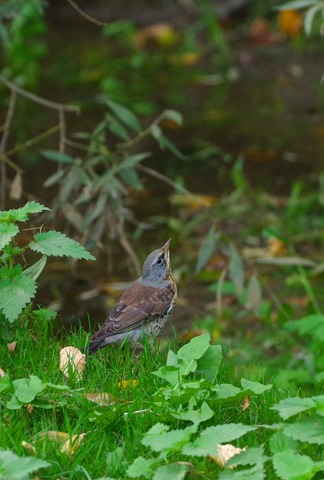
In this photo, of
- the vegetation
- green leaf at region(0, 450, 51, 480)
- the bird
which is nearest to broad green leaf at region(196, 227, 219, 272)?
the vegetation

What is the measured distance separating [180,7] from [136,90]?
2796 mm

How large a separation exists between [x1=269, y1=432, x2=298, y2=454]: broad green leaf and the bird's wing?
1.31m

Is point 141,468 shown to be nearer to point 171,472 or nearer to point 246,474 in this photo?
point 171,472

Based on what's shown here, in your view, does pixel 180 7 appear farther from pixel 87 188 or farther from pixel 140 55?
pixel 87 188

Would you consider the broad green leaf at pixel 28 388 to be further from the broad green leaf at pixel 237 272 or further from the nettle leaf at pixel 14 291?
the broad green leaf at pixel 237 272

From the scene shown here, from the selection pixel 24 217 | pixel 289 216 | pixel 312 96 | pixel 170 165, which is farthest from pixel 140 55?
pixel 24 217

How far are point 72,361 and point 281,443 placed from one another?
3.64 ft

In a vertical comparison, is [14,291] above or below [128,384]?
above

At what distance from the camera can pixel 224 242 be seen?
7.47m

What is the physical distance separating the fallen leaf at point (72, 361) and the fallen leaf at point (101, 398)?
8.8 inches

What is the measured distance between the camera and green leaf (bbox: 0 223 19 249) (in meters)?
4.74

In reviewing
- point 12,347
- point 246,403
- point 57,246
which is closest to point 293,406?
point 246,403

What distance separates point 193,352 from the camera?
484 cm

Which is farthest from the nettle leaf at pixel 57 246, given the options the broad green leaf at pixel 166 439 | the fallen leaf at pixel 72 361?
the broad green leaf at pixel 166 439
